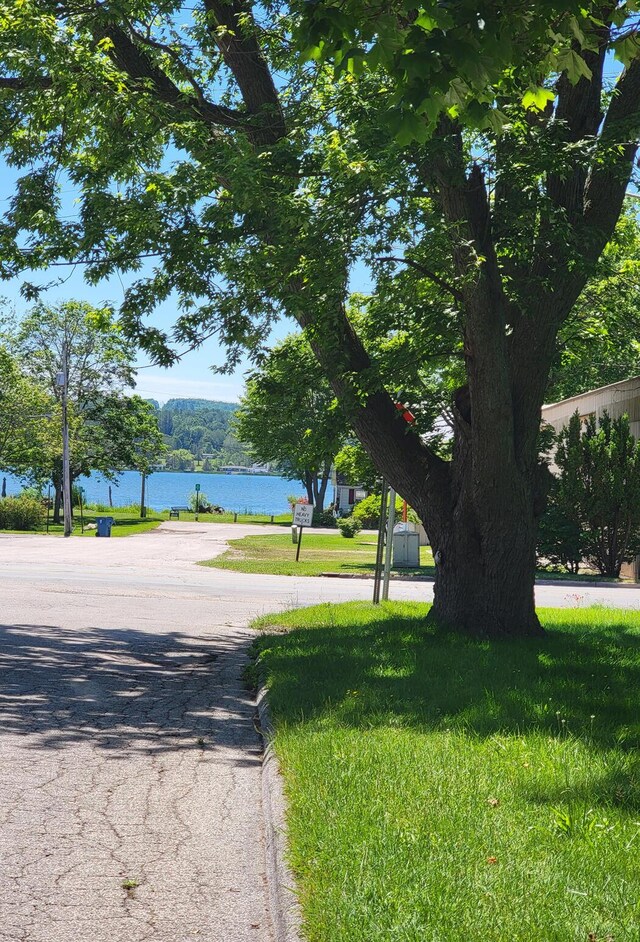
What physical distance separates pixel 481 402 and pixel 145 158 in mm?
4456

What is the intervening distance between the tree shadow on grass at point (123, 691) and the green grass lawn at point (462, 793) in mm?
554

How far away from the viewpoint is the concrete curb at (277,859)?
12.4 feet

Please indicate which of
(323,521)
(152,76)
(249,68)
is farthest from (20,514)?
(249,68)

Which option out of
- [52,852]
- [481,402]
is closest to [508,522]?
[481,402]

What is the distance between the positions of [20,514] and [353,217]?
41.0 m

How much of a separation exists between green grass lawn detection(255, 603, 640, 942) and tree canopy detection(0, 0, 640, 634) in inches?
97.8

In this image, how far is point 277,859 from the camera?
176 inches

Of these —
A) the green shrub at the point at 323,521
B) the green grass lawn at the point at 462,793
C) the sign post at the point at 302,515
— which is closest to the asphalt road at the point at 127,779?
the green grass lawn at the point at 462,793

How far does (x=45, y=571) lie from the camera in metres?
21.0

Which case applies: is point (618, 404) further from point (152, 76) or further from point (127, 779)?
point (127, 779)

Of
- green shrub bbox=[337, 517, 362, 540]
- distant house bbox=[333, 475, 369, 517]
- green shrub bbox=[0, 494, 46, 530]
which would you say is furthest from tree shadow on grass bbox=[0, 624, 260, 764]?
distant house bbox=[333, 475, 369, 517]

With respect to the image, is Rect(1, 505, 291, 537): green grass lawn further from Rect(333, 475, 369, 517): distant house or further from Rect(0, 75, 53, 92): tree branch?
Rect(0, 75, 53, 92): tree branch

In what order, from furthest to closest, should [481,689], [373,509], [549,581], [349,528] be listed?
[349,528] < [373,509] < [549,581] < [481,689]

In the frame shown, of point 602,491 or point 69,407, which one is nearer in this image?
point 602,491
